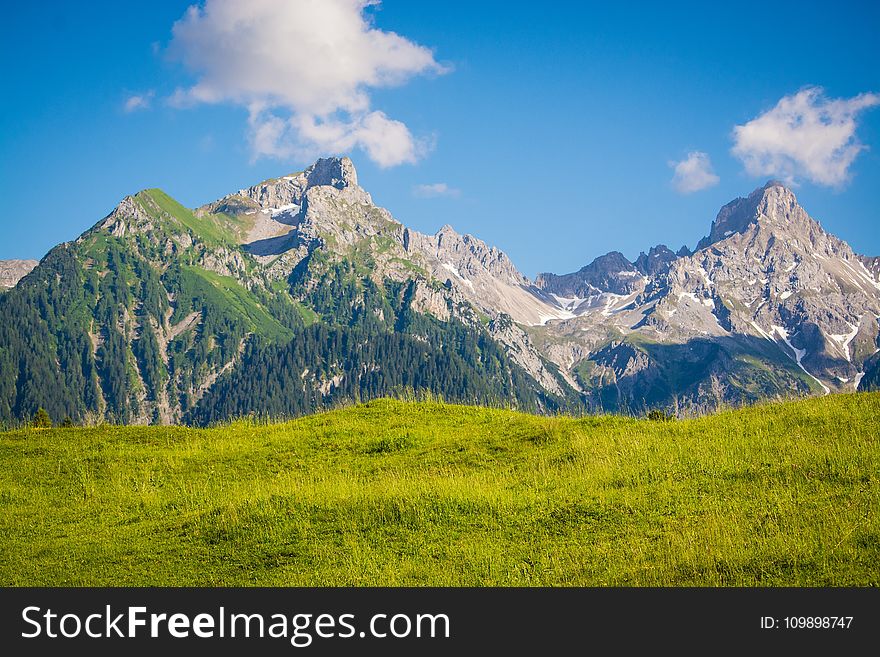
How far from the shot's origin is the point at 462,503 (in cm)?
2216

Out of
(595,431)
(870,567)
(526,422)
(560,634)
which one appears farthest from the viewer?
(526,422)

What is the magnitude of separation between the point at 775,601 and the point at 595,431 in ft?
53.3

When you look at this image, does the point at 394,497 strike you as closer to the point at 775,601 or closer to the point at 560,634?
the point at 560,634

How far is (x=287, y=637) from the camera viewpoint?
14.4 meters

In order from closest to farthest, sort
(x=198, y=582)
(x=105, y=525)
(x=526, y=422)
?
(x=198, y=582), (x=105, y=525), (x=526, y=422)

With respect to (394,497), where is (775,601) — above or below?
below

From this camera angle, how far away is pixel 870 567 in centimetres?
1545

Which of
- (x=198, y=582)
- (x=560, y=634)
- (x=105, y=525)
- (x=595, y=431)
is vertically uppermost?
(x=595, y=431)

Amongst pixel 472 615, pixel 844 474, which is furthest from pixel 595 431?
pixel 472 615

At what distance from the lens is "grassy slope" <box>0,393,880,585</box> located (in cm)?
1736

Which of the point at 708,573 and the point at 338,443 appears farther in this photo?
the point at 338,443

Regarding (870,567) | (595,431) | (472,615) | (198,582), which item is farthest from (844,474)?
(198,582)

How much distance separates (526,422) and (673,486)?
11542 mm

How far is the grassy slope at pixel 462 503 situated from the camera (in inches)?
683
